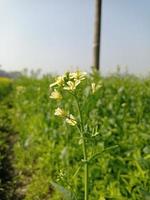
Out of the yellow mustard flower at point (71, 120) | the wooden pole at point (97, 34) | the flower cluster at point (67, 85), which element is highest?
the flower cluster at point (67, 85)

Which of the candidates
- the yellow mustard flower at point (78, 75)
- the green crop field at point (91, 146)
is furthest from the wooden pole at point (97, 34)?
the yellow mustard flower at point (78, 75)

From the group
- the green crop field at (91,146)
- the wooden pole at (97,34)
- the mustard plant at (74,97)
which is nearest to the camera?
the mustard plant at (74,97)

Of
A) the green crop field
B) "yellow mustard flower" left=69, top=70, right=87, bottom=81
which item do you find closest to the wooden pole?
the green crop field

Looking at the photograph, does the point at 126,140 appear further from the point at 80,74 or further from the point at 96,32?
the point at 96,32

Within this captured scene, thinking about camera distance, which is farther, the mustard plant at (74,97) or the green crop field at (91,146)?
the green crop field at (91,146)

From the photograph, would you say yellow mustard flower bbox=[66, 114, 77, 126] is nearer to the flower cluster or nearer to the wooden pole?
the flower cluster

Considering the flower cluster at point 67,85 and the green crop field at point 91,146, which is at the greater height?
the flower cluster at point 67,85

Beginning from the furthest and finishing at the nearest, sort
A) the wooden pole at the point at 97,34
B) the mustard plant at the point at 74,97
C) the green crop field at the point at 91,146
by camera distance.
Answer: the wooden pole at the point at 97,34, the green crop field at the point at 91,146, the mustard plant at the point at 74,97

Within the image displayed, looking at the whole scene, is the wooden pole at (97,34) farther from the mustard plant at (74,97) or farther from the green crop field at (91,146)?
the mustard plant at (74,97)

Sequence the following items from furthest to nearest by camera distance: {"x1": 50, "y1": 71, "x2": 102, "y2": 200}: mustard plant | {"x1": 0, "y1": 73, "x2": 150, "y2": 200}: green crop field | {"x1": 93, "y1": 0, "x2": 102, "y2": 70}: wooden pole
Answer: {"x1": 93, "y1": 0, "x2": 102, "y2": 70}: wooden pole → {"x1": 0, "y1": 73, "x2": 150, "y2": 200}: green crop field → {"x1": 50, "y1": 71, "x2": 102, "y2": 200}: mustard plant
